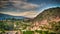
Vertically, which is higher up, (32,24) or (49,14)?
(49,14)

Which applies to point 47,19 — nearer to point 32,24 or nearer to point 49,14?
point 49,14

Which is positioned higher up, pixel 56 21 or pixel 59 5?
pixel 59 5

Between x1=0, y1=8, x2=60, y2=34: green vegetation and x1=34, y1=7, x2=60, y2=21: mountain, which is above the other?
x1=34, y1=7, x2=60, y2=21: mountain

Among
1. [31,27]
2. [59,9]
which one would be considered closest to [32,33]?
[31,27]

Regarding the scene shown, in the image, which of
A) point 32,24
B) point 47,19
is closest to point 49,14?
point 47,19

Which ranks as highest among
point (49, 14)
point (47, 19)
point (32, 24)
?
point (49, 14)

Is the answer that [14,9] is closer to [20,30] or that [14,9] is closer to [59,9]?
[20,30]

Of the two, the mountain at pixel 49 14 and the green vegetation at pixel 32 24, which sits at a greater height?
the mountain at pixel 49 14

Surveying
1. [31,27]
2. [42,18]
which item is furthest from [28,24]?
[42,18]

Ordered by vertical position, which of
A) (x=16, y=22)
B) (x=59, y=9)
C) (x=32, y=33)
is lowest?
(x=32, y=33)
